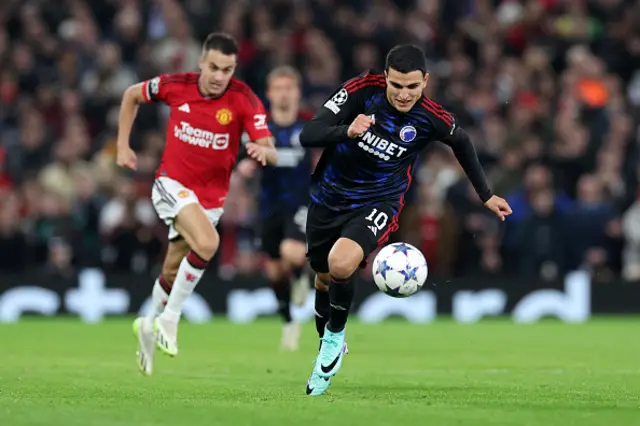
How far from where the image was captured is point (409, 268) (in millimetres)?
9094

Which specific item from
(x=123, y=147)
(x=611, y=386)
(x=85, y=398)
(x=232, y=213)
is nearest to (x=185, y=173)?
(x=123, y=147)

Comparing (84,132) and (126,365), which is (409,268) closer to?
(126,365)

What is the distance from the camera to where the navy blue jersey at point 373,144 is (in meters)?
9.05

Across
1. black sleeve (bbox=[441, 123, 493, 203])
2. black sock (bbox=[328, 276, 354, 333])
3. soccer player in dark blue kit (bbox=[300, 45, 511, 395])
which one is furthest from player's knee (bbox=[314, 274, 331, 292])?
black sleeve (bbox=[441, 123, 493, 203])

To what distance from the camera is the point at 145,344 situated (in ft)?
34.1

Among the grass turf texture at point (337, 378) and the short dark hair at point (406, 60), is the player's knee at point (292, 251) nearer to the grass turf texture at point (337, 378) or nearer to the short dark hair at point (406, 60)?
the grass turf texture at point (337, 378)

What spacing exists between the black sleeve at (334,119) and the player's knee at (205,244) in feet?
5.95

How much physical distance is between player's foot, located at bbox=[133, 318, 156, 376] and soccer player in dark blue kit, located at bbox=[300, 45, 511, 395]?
5.29ft

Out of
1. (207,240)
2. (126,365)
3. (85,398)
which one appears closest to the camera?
(85,398)

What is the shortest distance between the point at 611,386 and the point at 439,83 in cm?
1127

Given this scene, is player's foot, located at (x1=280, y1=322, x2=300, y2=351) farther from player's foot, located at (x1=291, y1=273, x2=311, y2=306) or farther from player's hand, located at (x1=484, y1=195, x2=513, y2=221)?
player's hand, located at (x1=484, y1=195, x2=513, y2=221)

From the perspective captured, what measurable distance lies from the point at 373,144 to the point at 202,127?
6.79 feet

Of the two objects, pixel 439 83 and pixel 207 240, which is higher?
pixel 207 240

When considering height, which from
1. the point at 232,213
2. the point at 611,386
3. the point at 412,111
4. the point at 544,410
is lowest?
the point at 232,213
